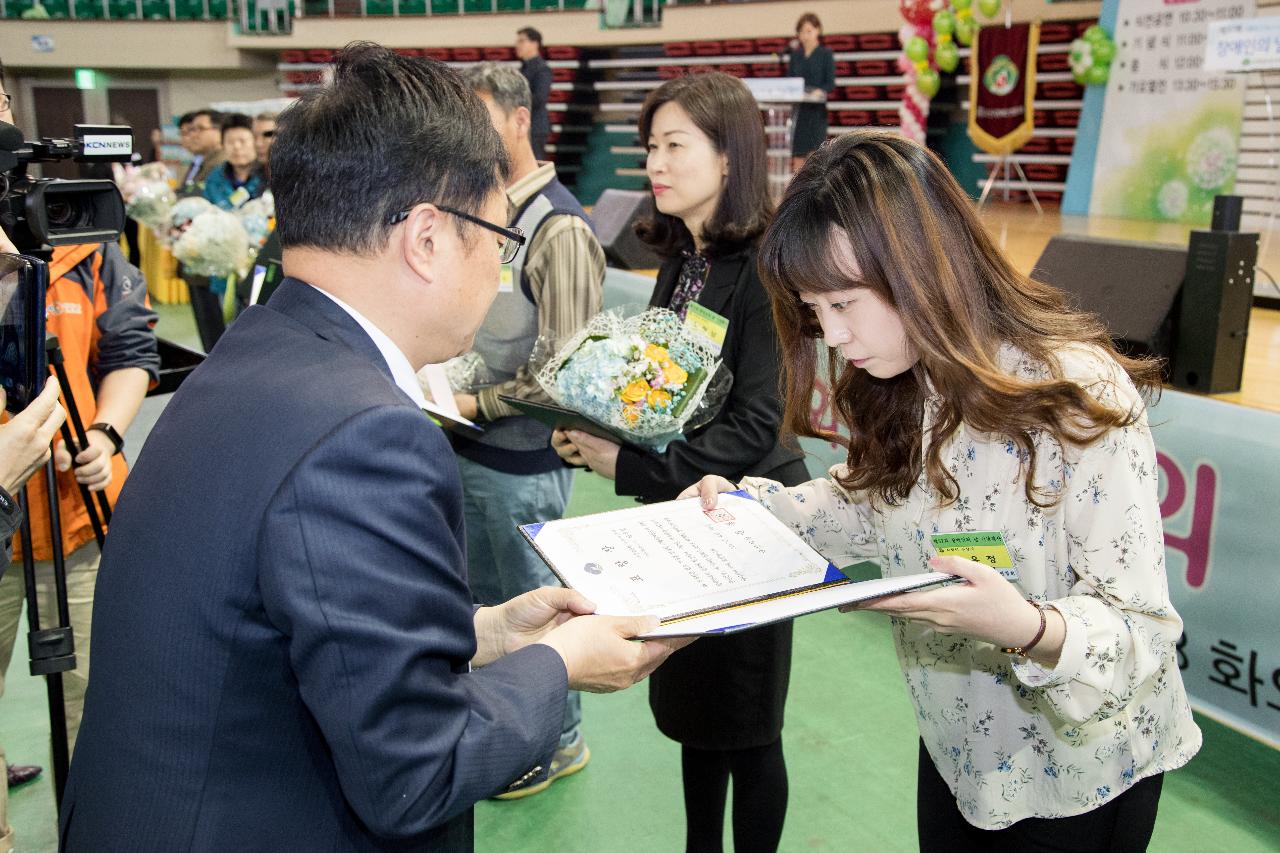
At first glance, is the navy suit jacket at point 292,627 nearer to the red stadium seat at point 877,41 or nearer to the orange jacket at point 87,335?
the orange jacket at point 87,335

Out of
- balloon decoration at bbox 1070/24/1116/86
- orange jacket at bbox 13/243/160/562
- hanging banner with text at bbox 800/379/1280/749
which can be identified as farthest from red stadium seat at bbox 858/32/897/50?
orange jacket at bbox 13/243/160/562

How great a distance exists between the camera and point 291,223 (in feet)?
3.37

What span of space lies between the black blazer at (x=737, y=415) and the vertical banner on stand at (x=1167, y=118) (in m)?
7.18

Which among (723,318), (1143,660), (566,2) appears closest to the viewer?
(1143,660)

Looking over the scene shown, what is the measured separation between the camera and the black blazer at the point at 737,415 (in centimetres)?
198

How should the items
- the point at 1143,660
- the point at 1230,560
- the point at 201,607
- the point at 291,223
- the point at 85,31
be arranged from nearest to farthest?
the point at 201,607 → the point at 291,223 → the point at 1143,660 → the point at 1230,560 → the point at 85,31

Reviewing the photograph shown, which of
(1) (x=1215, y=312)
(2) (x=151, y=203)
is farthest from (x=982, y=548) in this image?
(2) (x=151, y=203)

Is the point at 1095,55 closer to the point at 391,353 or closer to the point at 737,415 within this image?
the point at 737,415

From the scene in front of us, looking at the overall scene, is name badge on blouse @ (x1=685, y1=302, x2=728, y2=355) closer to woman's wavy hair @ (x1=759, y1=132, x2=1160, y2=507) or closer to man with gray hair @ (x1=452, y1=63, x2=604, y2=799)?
man with gray hair @ (x1=452, y1=63, x2=604, y2=799)

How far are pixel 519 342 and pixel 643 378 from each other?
61cm

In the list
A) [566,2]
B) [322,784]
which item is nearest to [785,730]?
[322,784]

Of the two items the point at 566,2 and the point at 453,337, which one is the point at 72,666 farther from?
the point at 566,2

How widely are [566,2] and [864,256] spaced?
14901mm

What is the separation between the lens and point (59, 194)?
1.77 metres
